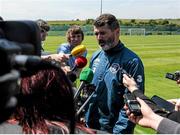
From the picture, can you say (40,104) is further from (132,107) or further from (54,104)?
(132,107)

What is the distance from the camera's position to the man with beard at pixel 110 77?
4159mm

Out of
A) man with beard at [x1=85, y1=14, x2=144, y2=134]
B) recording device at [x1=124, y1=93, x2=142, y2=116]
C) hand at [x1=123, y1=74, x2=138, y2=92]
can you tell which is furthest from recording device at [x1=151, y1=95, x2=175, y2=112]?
man with beard at [x1=85, y1=14, x2=144, y2=134]

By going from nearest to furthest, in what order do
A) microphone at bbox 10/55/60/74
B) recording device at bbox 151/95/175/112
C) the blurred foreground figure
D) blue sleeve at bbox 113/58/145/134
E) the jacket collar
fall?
microphone at bbox 10/55/60/74, the blurred foreground figure, recording device at bbox 151/95/175/112, blue sleeve at bbox 113/58/145/134, the jacket collar

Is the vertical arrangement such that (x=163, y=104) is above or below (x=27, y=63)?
below

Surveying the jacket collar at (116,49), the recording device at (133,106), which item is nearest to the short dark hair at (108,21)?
the jacket collar at (116,49)

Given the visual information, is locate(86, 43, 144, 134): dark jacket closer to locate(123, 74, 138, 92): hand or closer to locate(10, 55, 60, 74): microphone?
locate(123, 74, 138, 92): hand

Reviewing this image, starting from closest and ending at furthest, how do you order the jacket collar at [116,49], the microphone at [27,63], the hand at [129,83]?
the microphone at [27,63] → the hand at [129,83] → the jacket collar at [116,49]

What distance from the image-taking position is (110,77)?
4.21 m

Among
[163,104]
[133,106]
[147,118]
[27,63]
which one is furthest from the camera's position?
[163,104]

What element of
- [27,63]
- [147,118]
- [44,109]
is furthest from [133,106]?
[27,63]

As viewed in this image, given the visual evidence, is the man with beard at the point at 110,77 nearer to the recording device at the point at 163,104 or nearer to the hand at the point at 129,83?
the hand at the point at 129,83

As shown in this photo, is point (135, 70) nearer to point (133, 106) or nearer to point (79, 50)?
point (79, 50)

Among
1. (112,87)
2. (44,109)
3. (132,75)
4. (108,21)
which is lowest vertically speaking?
(112,87)

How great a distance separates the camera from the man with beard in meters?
4.16
